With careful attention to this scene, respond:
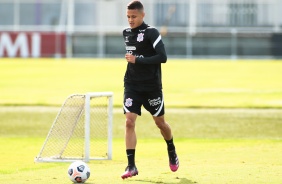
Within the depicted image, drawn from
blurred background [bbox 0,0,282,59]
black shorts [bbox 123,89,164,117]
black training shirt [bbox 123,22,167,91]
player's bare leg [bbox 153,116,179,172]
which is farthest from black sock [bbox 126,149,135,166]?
blurred background [bbox 0,0,282,59]

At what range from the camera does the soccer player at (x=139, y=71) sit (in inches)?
448

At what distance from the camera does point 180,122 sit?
20.5 m

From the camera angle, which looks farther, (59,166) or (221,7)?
(221,7)

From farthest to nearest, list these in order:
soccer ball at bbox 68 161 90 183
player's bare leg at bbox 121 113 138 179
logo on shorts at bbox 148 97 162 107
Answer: logo on shorts at bbox 148 97 162 107
player's bare leg at bbox 121 113 138 179
soccer ball at bbox 68 161 90 183

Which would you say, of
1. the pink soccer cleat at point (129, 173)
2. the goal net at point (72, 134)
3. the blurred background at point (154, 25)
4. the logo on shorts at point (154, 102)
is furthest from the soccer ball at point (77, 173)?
the blurred background at point (154, 25)

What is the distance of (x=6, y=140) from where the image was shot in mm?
16781

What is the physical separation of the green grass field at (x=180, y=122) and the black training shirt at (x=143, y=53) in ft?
3.71

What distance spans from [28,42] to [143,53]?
41056mm

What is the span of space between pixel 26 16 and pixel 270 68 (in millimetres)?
23642

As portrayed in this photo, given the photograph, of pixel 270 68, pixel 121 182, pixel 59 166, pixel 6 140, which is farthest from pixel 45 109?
pixel 270 68

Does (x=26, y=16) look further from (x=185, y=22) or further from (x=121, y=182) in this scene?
(x=121, y=182)

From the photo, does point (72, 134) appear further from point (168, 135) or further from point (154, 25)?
point (154, 25)

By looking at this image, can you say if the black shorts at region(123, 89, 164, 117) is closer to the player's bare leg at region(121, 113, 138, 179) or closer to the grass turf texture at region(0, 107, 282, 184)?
the player's bare leg at region(121, 113, 138, 179)

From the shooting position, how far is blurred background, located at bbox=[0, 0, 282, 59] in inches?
2010
